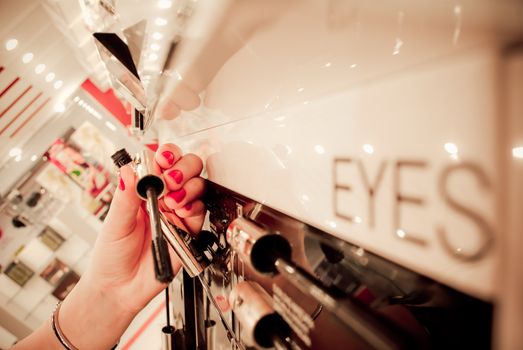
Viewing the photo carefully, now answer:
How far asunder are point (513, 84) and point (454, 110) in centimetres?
3

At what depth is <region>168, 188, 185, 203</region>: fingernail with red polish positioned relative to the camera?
711mm

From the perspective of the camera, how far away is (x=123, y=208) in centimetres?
77

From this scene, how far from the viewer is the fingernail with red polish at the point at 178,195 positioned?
71cm

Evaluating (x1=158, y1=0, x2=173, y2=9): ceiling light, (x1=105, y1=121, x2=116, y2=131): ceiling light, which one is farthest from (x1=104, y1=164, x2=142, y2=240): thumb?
(x1=105, y1=121, x2=116, y2=131): ceiling light

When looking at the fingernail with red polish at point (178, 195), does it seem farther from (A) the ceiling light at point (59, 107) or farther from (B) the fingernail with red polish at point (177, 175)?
(A) the ceiling light at point (59, 107)

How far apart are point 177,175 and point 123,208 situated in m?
0.21

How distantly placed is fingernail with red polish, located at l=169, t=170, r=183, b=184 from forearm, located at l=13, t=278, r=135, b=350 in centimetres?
53

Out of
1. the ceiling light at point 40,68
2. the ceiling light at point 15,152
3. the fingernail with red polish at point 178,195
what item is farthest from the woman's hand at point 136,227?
the ceiling light at point 15,152

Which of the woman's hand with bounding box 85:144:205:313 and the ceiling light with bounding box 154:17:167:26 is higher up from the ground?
the ceiling light with bounding box 154:17:167:26

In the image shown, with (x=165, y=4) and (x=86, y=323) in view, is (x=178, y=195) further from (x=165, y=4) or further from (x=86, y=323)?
(x=86, y=323)

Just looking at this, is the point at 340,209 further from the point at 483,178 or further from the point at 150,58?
the point at 150,58

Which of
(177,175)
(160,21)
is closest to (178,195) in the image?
(177,175)

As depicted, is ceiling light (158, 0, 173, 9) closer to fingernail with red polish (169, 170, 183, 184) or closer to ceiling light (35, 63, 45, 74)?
fingernail with red polish (169, 170, 183, 184)

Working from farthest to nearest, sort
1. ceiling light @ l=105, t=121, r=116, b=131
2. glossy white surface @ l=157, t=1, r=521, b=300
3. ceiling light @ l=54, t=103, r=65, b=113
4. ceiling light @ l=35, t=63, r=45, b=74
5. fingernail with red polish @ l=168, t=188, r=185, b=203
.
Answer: ceiling light @ l=105, t=121, r=116, b=131, ceiling light @ l=54, t=103, r=65, b=113, ceiling light @ l=35, t=63, r=45, b=74, fingernail with red polish @ l=168, t=188, r=185, b=203, glossy white surface @ l=157, t=1, r=521, b=300
